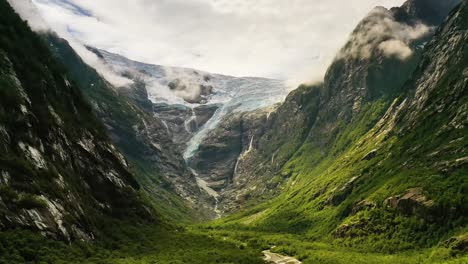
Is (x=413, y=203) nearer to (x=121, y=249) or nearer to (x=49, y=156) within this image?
(x=121, y=249)

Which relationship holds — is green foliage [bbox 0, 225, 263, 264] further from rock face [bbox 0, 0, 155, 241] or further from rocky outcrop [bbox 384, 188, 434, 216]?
rocky outcrop [bbox 384, 188, 434, 216]

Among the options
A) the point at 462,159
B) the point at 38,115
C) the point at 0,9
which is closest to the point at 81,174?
the point at 38,115

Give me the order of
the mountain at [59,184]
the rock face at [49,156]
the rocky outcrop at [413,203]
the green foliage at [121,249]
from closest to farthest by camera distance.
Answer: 1. the green foliage at [121,249]
2. the mountain at [59,184]
3. the rock face at [49,156]
4. the rocky outcrop at [413,203]

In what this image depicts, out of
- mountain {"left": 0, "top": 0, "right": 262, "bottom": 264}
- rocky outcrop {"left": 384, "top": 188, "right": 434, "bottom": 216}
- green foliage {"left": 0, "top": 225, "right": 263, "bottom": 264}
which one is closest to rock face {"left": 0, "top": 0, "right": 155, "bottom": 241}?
mountain {"left": 0, "top": 0, "right": 262, "bottom": 264}

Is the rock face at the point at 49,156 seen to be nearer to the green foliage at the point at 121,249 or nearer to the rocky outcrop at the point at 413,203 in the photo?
the green foliage at the point at 121,249

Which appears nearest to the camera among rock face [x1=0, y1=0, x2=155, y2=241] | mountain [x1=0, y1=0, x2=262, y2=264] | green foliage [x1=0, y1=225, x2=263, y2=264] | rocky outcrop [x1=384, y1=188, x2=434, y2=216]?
green foliage [x1=0, y1=225, x2=263, y2=264]

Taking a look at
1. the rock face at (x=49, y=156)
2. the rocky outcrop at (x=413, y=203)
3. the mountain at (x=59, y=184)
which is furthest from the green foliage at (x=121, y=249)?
the rocky outcrop at (x=413, y=203)

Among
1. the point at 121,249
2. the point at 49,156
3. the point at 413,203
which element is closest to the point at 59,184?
the point at 49,156

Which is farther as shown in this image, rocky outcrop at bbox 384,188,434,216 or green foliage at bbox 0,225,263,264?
rocky outcrop at bbox 384,188,434,216

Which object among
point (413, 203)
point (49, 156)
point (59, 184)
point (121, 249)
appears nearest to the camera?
point (59, 184)
